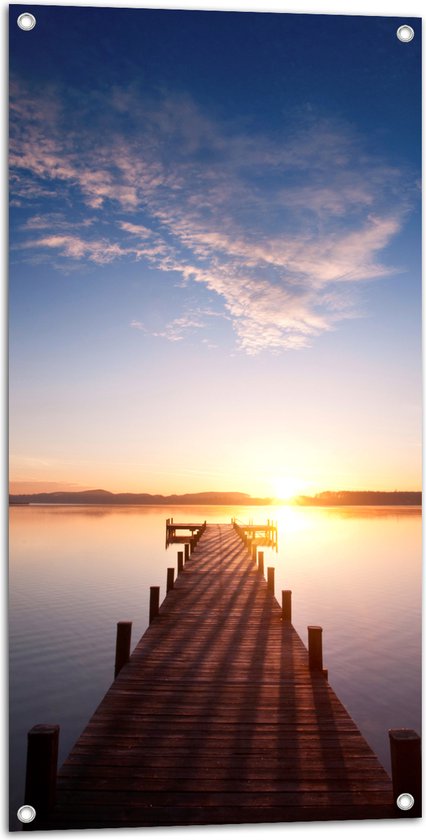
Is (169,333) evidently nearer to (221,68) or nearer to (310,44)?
(221,68)

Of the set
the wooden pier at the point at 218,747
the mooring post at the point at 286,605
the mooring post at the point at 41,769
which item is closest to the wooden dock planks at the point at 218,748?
the wooden pier at the point at 218,747

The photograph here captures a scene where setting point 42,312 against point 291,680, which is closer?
→ point 42,312

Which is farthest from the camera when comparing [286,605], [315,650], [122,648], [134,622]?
[134,622]

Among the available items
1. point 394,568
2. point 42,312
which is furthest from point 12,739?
point 394,568

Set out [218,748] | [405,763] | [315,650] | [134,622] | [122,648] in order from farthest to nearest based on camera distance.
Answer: [134,622]
[122,648]
[315,650]
[218,748]
[405,763]

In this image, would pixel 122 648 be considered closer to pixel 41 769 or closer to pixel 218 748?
pixel 218 748

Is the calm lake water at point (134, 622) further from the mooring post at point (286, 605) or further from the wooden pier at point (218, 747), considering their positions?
the mooring post at point (286, 605)

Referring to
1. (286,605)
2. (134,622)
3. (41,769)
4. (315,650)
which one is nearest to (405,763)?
(41,769)

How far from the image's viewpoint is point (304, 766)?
454cm

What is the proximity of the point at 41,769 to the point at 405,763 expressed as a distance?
2744 millimetres

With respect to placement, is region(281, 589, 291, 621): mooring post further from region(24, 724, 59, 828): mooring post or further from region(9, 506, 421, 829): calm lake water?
region(24, 724, 59, 828): mooring post

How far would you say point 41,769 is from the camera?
12.8 feet

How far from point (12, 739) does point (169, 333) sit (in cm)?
881

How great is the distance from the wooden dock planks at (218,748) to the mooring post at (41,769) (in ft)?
0.44
